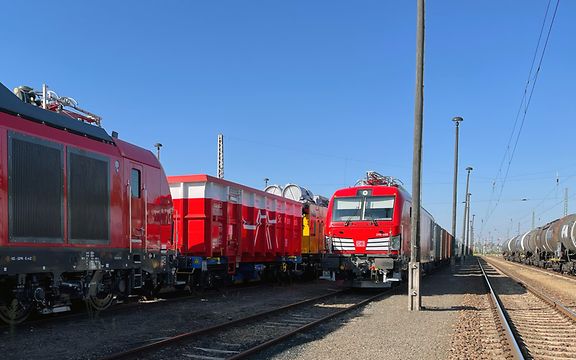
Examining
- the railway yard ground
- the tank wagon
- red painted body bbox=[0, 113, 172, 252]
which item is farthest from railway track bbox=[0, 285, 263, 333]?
the tank wagon

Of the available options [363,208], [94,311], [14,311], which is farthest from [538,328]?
[14,311]

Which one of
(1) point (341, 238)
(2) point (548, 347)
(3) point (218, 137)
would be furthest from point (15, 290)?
(3) point (218, 137)

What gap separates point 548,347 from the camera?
334 inches

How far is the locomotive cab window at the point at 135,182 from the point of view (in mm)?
10992

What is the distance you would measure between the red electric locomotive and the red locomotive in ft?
20.5

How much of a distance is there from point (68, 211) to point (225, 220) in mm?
6701

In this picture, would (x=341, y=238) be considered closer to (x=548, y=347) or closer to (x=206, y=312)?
(x=206, y=312)

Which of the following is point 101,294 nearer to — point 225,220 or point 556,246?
point 225,220

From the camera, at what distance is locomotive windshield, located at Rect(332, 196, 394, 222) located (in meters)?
16.4

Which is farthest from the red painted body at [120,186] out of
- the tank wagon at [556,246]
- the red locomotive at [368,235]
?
the tank wagon at [556,246]

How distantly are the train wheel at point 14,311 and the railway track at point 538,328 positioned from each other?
7608 mm

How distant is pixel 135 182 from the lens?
439 inches

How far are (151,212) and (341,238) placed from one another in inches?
271

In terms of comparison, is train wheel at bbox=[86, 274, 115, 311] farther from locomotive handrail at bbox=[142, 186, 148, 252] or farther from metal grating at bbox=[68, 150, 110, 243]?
locomotive handrail at bbox=[142, 186, 148, 252]
